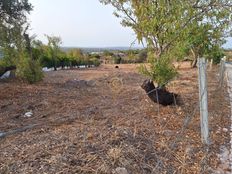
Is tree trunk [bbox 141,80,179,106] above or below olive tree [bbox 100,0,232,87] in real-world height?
below

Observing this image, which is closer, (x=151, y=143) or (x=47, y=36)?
(x=151, y=143)

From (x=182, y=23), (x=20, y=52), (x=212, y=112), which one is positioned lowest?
(x=212, y=112)

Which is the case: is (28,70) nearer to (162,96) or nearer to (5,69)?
(5,69)

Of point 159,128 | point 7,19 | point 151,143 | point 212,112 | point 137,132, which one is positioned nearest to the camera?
point 151,143

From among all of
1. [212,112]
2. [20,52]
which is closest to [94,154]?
[212,112]

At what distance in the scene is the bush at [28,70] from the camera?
12.5 metres

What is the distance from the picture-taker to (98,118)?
5980 mm

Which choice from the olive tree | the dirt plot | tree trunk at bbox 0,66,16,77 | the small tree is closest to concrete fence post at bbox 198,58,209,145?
the dirt plot

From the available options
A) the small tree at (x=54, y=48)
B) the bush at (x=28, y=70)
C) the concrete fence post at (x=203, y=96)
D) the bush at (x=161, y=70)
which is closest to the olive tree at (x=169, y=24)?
the bush at (x=161, y=70)

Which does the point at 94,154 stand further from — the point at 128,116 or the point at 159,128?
the point at 128,116

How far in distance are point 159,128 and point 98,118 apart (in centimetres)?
119

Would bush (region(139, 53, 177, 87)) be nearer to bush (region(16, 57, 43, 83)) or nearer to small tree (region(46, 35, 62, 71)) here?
bush (region(16, 57, 43, 83))

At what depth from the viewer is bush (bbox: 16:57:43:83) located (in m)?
12.5

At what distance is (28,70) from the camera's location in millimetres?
12523
